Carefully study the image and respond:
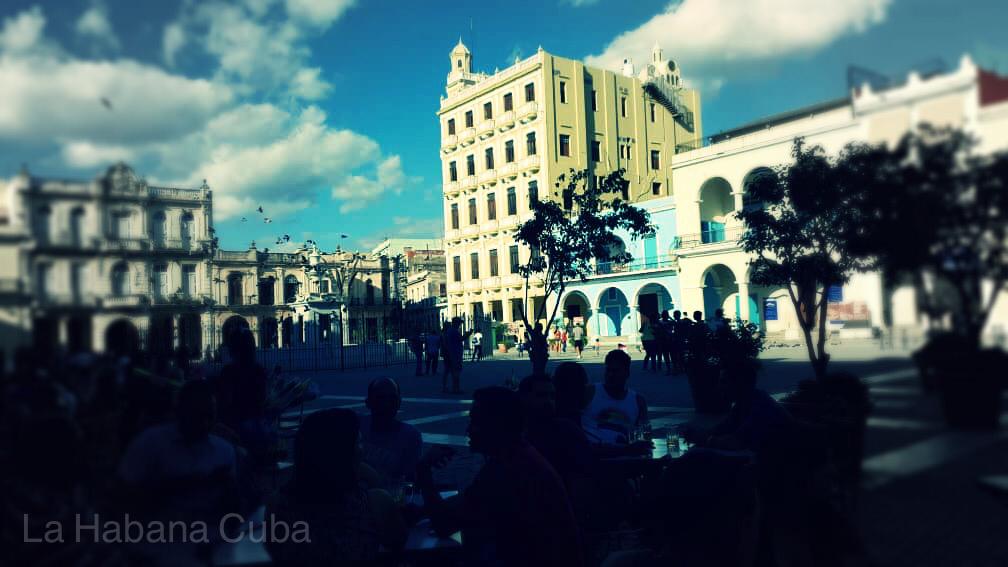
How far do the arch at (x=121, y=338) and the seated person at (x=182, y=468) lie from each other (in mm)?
166

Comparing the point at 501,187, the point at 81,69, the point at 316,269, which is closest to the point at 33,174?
the point at 81,69

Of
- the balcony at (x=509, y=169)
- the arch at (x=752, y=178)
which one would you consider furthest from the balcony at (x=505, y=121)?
the arch at (x=752, y=178)

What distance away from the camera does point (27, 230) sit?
148cm

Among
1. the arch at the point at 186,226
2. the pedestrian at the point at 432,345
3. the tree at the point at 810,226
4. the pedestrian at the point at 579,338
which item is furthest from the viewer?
the pedestrian at the point at 432,345

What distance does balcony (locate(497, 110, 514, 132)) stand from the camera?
609 cm

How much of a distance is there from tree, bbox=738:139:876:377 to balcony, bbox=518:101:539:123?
13.8ft

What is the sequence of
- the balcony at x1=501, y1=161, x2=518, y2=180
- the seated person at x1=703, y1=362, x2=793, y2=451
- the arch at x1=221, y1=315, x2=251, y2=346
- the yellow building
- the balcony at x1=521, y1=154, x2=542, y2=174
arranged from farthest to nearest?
the balcony at x1=501, y1=161, x2=518, y2=180 → the balcony at x1=521, y1=154, x2=542, y2=174 → the yellow building → the seated person at x1=703, y1=362, x2=793, y2=451 → the arch at x1=221, y1=315, x2=251, y2=346

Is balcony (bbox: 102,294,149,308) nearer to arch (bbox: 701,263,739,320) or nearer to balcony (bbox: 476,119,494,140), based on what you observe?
Result: arch (bbox: 701,263,739,320)

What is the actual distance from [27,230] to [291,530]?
1.68m

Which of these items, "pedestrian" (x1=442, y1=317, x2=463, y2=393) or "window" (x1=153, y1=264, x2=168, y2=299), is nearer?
"window" (x1=153, y1=264, x2=168, y2=299)

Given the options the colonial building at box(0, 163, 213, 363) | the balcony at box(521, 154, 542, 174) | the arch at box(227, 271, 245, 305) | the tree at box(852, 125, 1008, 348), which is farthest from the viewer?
the balcony at box(521, 154, 542, 174)

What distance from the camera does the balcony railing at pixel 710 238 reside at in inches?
106

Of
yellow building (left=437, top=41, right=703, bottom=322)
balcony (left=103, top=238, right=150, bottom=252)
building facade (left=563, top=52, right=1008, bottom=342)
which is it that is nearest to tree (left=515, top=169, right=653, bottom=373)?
yellow building (left=437, top=41, right=703, bottom=322)

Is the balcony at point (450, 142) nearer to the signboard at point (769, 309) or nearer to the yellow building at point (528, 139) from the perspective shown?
the yellow building at point (528, 139)
